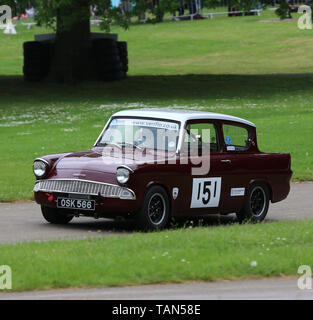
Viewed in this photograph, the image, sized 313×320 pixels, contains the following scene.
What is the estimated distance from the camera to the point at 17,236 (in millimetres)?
11688

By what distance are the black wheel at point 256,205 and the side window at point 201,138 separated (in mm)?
900

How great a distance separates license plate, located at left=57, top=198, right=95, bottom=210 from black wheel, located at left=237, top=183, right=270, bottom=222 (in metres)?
2.51

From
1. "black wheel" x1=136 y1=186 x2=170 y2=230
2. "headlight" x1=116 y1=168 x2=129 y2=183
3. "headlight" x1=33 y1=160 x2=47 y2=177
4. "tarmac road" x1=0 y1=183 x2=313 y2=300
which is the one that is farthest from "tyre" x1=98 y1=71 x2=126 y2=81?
"headlight" x1=116 y1=168 x2=129 y2=183

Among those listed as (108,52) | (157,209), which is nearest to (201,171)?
(157,209)

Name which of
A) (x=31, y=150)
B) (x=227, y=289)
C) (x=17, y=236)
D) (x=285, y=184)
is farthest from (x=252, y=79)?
(x=227, y=289)

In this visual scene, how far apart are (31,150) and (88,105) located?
10272 millimetres

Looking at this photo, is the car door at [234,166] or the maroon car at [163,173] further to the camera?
the car door at [234,166]

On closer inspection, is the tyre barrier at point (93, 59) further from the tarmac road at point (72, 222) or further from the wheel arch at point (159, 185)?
the wheel arch at point (159, 185)

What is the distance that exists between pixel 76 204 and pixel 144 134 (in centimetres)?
155

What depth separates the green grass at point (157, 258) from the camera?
8828 mm

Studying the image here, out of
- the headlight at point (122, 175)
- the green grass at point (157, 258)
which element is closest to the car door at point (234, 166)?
the headlight at point (122, 175)

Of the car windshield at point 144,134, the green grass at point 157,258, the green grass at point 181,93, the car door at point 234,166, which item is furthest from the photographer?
the green grass at point 181,93

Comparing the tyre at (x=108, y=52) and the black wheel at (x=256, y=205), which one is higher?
the tyre at (x=108, y=52)

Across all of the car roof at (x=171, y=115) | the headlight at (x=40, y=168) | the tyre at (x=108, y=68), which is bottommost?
the tyre at (x=108, y=68)
